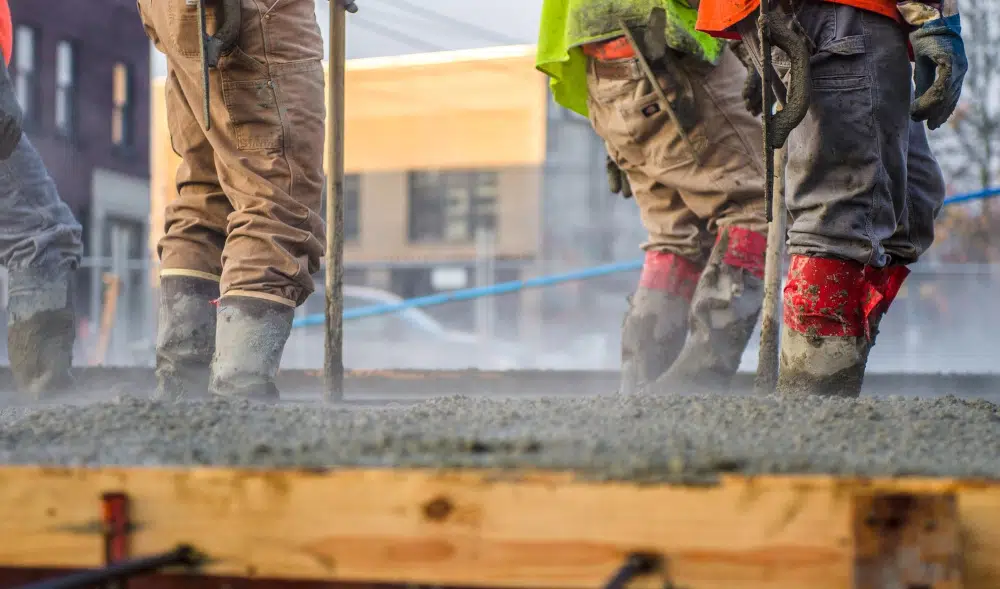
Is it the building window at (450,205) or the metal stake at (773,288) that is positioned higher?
the building window at (450,205)

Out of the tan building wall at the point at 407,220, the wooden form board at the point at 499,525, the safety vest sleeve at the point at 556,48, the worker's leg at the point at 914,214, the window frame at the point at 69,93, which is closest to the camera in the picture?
the wooden form board at the point at 499,525

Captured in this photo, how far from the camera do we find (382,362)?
394 inches

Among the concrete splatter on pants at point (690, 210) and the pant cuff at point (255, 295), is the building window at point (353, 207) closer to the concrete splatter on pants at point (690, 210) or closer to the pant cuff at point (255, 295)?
the concrete splatter on pants at point (690, 210)

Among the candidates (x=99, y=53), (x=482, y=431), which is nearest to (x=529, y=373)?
(x=482, y=431)

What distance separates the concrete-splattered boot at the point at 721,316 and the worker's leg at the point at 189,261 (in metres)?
1.14

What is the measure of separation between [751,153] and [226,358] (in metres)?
1.45

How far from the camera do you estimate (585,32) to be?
3057 millimetres

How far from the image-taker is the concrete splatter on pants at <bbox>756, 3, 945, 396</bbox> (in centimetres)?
218

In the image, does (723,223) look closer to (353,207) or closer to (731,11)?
Answer: (731,11)

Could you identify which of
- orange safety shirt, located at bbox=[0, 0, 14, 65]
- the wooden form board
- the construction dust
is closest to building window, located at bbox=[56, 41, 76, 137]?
orange safety shirt, located at bbox=[0, 0, 14, 65]

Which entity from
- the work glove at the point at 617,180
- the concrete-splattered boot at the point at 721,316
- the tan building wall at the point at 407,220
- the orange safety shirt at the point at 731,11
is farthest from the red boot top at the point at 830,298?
the tan building wall at the point at 407,220

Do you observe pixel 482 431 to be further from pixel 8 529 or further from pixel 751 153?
pixel 751 153

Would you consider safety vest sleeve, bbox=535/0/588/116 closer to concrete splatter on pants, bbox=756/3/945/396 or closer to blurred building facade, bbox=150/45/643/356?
concrete splatter on pants, bbox=756/3/945/396

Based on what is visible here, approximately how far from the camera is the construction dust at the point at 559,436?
123cm
